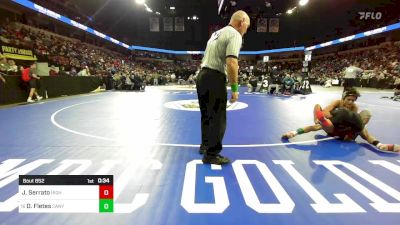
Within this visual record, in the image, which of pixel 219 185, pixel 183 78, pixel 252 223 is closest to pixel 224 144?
pixel 219 185

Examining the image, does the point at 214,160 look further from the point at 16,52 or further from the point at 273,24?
the point at 273,24

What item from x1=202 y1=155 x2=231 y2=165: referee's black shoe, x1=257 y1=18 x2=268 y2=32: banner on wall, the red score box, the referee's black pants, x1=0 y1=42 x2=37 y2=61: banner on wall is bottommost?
x1=202 y1=155 x2=231 y2=165: referee's black shoe

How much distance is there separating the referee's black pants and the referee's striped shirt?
88mm

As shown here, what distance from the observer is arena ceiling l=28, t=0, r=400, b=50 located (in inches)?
1168

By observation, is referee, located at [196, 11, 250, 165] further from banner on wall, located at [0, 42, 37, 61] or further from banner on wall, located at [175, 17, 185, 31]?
banner on wall, located at [175, 17, 185, 31]

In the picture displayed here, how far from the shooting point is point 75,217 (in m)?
2.04

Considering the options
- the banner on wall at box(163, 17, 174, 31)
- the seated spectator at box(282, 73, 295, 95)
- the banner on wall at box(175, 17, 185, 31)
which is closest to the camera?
the seated spectator at box(282, 73, 295, 95)

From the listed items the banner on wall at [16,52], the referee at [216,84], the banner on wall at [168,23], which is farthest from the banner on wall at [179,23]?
the referee at [216,84]

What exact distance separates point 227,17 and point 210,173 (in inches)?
1018

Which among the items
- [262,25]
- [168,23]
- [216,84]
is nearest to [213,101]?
[216,84]

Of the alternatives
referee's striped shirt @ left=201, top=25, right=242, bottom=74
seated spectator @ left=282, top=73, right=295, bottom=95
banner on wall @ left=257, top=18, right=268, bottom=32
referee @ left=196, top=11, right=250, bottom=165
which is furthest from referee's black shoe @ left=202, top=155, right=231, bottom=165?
banner on wall @ left=257, top=18, right=268, bottom=32

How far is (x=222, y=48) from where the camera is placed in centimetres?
317

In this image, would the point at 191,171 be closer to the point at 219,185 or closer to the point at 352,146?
the point at 219,185

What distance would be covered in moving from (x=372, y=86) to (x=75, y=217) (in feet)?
91.2
